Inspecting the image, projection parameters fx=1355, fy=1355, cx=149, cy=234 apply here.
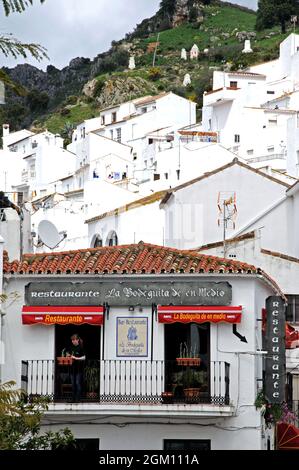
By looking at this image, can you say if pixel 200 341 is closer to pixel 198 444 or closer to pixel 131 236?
pixel 198 444

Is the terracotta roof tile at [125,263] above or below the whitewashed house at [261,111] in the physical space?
below

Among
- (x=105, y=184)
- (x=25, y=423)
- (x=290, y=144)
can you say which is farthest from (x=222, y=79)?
(x=25, y=423)

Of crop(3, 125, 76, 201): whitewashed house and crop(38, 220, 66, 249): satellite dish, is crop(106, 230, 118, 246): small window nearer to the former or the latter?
crop(38, 220, 66, 249): satellite dish

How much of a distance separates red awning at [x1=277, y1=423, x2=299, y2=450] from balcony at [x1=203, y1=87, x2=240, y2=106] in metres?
86.9

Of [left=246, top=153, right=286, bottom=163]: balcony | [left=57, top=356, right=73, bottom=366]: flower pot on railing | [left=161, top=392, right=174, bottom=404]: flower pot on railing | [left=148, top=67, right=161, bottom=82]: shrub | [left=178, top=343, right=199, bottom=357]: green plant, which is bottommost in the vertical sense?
[left=161, top=392, right=174, bottom=404]: flower pot on railing

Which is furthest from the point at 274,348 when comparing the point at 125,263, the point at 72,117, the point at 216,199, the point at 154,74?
the point at 154,74

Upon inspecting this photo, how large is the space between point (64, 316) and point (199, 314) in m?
2.86

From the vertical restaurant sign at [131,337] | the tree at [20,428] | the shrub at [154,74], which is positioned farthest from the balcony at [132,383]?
the shrub at [154,74]

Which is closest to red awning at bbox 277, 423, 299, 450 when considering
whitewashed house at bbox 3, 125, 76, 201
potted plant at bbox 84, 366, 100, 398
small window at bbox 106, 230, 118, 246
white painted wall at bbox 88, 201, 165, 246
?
potted plant at bbox 84, 366, 100, 398

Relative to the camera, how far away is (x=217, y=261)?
2952cm

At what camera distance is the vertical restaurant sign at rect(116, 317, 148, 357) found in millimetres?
28875

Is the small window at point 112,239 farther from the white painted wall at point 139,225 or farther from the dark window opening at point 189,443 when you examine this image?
the dark window opening at point 189,443

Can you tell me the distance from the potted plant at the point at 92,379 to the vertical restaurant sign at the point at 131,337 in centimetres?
63

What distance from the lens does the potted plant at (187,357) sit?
28.3m
